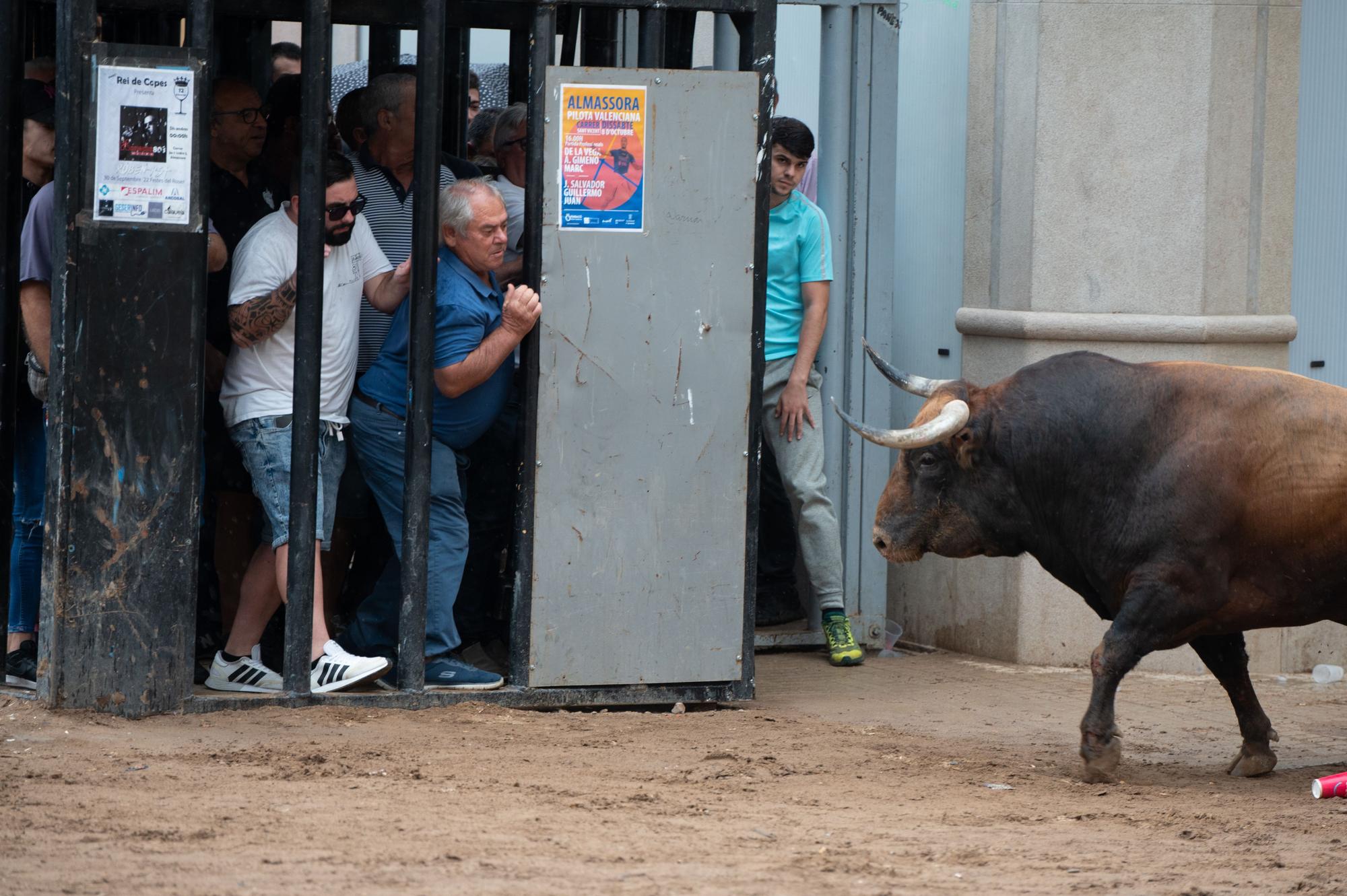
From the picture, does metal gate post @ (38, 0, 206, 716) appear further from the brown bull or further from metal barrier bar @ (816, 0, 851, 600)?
metal barrier bar @ (816, 0, 851, 600)

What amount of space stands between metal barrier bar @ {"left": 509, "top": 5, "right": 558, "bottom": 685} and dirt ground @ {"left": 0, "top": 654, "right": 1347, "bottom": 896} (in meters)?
0.34

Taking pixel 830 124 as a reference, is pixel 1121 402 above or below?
below

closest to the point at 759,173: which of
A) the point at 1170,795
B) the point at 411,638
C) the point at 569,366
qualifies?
the point at 569,366

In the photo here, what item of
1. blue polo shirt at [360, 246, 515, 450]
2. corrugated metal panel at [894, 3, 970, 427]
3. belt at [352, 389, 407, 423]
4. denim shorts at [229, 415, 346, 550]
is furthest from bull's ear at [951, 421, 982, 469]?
corrugated metal panel at [894, 3, 970, 427]

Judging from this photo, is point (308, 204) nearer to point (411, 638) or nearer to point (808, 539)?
point (411, 638)

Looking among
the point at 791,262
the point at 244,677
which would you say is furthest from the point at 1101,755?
the point at 244,677

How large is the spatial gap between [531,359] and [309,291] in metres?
0.81

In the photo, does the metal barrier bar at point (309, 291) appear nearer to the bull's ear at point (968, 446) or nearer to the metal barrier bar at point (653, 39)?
the metal barrier bar at point (653, 39)

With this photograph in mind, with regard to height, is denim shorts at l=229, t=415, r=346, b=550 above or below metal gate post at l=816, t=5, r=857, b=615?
below

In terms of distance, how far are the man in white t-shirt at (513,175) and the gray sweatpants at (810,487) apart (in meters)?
1.27

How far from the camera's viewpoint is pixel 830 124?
8.16 m

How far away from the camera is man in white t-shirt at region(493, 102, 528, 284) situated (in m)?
7.03

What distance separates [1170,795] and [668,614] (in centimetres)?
190

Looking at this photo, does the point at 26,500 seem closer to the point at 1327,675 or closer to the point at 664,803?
the point at 664,803
